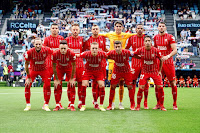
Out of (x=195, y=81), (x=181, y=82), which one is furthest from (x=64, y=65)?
(x=195, y=81)

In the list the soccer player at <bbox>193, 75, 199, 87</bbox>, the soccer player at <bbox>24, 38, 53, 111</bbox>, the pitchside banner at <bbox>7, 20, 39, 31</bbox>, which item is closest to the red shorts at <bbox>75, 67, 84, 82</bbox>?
the soccer player at <bbox>24, 38, 53, 111</bbox>

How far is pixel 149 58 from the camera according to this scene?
356 inches

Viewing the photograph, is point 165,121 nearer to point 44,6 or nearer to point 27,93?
point 27,93

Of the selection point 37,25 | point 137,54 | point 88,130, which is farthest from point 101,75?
point 37,25

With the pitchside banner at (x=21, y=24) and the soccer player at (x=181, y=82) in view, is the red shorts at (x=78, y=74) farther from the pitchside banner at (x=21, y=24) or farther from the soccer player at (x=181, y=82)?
the pitchside banner at (x=21, y=24)

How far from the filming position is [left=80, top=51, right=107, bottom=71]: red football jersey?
9062mm

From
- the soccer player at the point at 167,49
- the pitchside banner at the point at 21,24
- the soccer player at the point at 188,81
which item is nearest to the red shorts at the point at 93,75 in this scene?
the soccer player at the point at 167,49

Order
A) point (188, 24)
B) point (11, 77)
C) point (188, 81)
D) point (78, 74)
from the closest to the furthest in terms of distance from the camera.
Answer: point (78, 74)
point (11, 77)
point (188, 81)
point (188, 24)

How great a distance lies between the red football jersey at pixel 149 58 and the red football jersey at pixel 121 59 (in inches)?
10.9

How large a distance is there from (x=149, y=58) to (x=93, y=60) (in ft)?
4.83

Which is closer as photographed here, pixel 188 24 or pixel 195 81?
pixel 195 81

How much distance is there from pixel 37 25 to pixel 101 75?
25.0 m

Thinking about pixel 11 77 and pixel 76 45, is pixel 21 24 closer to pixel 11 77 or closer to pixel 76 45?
pixel 11 77

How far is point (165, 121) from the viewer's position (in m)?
6.82
